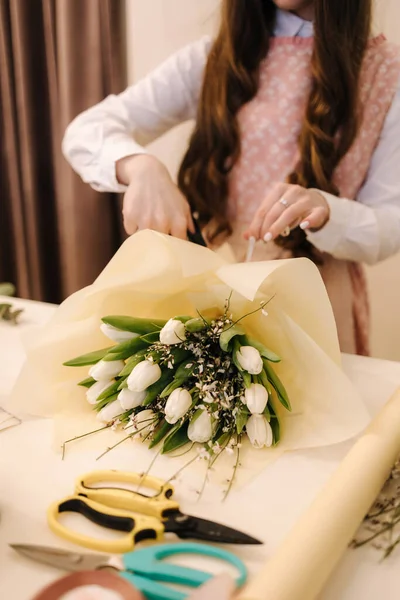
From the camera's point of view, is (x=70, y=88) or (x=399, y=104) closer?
(x=399, y=104)

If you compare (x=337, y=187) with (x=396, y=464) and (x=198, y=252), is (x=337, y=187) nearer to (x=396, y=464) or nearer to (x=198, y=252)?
(x=198, y=252)

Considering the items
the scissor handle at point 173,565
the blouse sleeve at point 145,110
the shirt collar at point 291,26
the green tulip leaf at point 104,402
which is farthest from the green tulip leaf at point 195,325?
the shirt collar at point 291,26

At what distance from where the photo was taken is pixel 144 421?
509 mm

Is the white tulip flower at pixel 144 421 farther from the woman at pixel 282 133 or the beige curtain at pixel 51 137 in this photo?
the beige curtain at pixel 51 137

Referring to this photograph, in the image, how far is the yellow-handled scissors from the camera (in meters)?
0.37

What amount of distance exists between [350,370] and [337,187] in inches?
17.4

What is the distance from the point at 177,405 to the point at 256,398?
0.07 metres

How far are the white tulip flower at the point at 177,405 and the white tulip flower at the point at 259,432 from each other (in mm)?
62

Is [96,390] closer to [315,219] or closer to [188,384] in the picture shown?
[188,384]

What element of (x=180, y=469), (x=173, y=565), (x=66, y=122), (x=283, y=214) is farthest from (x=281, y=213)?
(x=66, y=122)

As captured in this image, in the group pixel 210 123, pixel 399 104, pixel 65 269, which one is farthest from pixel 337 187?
pixel 65 269

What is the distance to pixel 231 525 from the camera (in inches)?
15.6

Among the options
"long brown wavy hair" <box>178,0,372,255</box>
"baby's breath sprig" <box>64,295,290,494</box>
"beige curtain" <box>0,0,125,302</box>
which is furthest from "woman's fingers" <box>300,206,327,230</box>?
"beige curtain" <box>0,0,125,302</box>

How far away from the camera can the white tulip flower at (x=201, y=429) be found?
0.49 m
